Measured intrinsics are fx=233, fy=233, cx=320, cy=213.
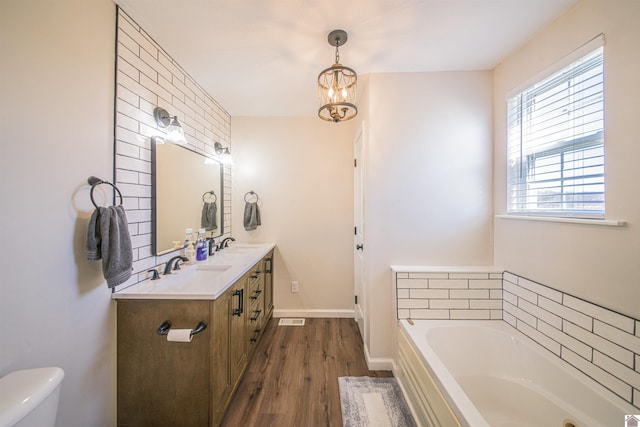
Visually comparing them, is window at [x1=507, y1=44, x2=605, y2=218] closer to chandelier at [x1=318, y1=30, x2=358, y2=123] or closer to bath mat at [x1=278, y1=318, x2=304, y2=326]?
chandelier at [x1=318, y1=30, x2=358, y2=123]

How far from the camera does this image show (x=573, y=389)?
1.27 m

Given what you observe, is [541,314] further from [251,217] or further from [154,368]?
[251,217]

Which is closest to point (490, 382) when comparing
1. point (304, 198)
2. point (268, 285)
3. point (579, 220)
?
point (579, 220)

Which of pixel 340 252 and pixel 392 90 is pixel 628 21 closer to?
pixel 392 90

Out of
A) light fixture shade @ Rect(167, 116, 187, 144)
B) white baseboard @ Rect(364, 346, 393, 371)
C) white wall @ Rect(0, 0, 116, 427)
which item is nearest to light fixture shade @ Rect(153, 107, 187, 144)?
light fixture shade @ Rect(167, 116, 187, 144)

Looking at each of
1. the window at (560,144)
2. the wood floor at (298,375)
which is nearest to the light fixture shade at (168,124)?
the wood floor at (298,375)

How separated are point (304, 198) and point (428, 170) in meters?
1.46

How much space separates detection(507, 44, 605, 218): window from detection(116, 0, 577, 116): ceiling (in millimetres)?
401

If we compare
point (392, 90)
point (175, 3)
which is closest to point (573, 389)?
point (392, 90)

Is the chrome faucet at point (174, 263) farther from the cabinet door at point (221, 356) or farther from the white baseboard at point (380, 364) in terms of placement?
the white baseboard at point (380, 364)

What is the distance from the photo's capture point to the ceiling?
131 centimetres

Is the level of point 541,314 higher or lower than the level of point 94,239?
lower

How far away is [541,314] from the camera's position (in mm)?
1525

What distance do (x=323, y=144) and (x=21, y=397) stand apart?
275 cm
